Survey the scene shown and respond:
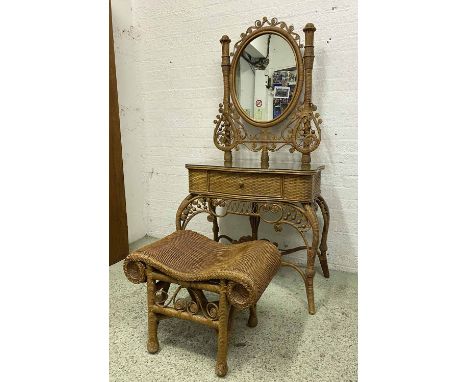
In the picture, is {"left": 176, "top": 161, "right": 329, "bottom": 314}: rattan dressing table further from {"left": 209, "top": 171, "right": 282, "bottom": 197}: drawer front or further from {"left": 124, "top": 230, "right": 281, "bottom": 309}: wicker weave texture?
{"left": 124, "top": 230, "right": 281, "bottom": 309}: wicker weave texture

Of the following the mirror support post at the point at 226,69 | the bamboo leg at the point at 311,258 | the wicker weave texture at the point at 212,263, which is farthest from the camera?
the mirror support post at the point at 226,69

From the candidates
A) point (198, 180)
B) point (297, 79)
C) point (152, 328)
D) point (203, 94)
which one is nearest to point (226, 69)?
point (203, 94)

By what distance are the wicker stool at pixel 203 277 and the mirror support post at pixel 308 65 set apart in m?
0.87

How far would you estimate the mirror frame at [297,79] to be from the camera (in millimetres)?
2062

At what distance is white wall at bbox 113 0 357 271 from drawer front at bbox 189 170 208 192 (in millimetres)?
559

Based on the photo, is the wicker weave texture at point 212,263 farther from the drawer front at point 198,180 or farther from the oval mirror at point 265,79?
the oval mirror at point 265,79

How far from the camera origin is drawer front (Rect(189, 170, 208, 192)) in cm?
206

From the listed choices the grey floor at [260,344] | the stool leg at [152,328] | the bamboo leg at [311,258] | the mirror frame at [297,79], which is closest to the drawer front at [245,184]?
the bamboo leg at [311,258]

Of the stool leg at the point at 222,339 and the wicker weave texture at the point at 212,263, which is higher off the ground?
the wicker weave texture at the point at 212,263

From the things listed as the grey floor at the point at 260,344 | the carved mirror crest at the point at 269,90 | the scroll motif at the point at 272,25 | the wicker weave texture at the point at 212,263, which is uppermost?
the scroll motif at the point at 272,25

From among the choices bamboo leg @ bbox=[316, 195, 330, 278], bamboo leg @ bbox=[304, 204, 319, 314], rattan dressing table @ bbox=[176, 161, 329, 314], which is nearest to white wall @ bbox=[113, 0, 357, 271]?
bamboo leg @ bbox=[316, 195, 330, 278]
